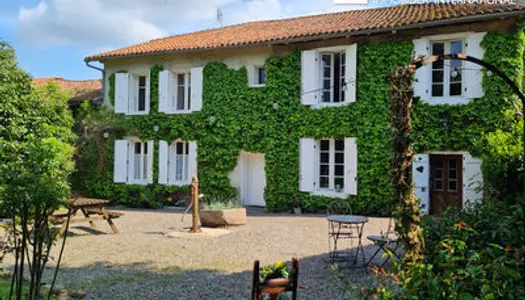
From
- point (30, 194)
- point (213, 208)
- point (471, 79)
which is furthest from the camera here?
point (471, 79)

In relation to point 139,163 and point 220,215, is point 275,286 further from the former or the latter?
point 139,163

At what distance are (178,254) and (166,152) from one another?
7.69m

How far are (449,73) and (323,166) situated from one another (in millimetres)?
4107

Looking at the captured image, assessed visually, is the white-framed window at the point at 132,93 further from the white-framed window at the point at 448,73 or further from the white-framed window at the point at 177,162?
the white-framed window at the point at 448,73

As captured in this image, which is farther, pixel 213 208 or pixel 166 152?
pixel 166 152

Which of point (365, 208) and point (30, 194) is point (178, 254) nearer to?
point (30, 194)

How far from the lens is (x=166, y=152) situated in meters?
14.5

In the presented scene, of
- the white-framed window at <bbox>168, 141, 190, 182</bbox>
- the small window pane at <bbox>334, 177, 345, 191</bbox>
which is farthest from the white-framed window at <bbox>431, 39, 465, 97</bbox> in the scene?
the white-framed window at <bbox>168, 141, 190, 182</bbox>

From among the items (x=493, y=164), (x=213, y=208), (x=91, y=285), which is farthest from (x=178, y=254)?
(x=493, y=164)

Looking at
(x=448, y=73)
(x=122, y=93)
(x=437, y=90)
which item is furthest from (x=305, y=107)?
(x=122, y=93)

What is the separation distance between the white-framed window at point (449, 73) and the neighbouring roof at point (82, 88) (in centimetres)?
1124

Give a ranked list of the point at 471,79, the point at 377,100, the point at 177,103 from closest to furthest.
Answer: the point at 471,79
the point at 377,100
the point at 177,103

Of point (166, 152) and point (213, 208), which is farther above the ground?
point (166, 152)

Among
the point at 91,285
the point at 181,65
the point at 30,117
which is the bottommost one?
the point at 91,285
